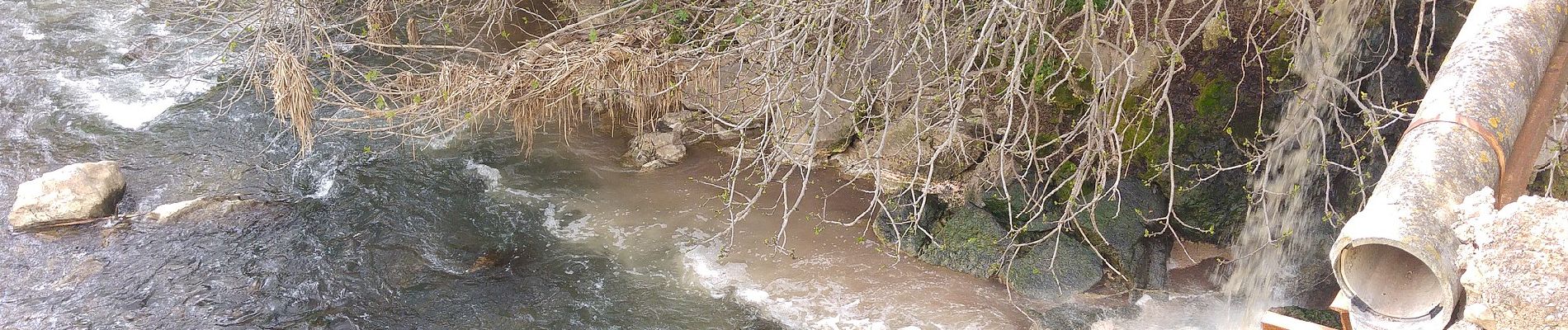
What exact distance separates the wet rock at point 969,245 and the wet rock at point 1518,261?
3886mm

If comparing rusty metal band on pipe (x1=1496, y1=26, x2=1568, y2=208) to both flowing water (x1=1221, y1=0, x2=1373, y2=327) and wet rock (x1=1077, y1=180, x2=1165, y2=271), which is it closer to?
flowing water (x1=1221, y1=0, x2=1373, y2=327)

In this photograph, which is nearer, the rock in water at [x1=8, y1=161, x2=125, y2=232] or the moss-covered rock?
the moss-covered rock

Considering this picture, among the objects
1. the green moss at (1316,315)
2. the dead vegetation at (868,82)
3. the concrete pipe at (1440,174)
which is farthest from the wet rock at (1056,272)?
the concrete pipe at (1440,174)

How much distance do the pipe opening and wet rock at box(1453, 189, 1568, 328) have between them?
7.5 inches

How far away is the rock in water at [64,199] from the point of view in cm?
551

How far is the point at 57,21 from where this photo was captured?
24.9ft

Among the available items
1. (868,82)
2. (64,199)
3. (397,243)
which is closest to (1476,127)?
(868,82)

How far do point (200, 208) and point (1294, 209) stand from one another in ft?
20.8

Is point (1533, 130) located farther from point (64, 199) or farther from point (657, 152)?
point (64, 199)

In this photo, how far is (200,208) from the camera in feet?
18.6

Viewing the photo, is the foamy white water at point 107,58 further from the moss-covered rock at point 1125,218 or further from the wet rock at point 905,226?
the moss-covered rock at point 1125,218

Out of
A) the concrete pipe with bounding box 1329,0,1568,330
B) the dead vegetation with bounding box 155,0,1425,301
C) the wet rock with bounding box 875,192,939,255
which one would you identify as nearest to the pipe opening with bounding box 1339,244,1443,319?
the concrete pipe with bounding box 1329,0,1568,330

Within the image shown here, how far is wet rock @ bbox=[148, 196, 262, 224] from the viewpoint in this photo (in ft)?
18.4

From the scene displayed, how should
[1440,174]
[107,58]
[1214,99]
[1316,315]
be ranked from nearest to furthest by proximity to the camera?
[1440,174] → [1316,315] → [1214,99] → [107,58]
